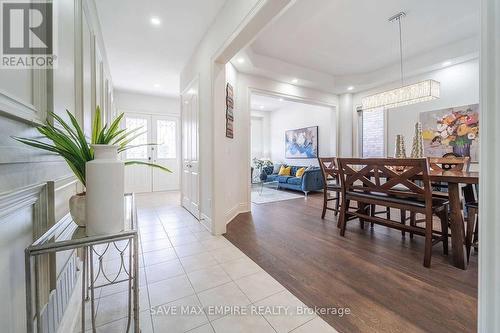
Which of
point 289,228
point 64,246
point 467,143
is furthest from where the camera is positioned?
point 467,143

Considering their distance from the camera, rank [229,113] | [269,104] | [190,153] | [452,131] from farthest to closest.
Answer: [269,104] → [190,153] → [452,131] → [229,113]

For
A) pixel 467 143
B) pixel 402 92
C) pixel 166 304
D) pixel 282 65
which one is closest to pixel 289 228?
pixel 166 304

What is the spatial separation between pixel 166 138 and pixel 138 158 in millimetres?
944

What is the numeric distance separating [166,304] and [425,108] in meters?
5.14

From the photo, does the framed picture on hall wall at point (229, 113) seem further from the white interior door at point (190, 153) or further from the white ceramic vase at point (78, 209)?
the white ceramic vase at point (78, 209)

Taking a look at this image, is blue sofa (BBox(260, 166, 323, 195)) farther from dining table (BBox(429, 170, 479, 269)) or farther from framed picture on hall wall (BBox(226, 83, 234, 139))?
dining table (BBox(429, 170, 479, 269))

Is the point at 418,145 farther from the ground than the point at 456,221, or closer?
farther from the ground

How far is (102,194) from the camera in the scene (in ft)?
2.86

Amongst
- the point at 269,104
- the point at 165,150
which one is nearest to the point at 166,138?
the point at 165,150

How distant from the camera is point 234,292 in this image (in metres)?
1.55

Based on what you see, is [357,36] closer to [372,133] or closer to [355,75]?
[355,75]

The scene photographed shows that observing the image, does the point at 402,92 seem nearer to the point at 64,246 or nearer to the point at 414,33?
the point at 414,33

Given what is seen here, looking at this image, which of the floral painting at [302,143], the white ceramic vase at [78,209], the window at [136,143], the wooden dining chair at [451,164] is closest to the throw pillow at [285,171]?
the floral painting at [302,143]

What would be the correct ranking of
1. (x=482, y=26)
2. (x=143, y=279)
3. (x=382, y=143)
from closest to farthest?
(x=482, y=26)
(x=143, y=279)
(x=382, y=143)
